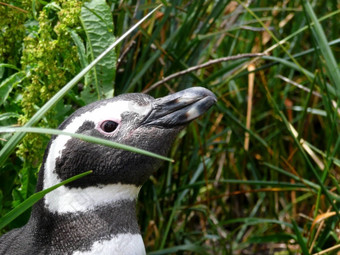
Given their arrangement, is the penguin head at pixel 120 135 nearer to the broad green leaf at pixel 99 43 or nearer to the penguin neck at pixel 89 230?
the penguin neck at pixel 89 230

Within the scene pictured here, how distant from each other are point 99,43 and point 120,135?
1.52 feet

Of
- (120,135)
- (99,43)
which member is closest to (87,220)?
(120,135)

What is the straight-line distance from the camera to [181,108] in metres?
1.48

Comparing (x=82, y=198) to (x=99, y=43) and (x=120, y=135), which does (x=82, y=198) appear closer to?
(x=120, y=135)

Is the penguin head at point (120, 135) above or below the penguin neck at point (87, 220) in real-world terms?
above

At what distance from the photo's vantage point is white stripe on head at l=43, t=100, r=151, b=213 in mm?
1438

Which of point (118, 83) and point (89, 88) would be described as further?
point (118, 83)

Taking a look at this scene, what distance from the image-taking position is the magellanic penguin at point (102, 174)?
4.69 ft

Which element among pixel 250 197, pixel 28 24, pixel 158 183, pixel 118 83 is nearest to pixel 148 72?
pixel 118 83

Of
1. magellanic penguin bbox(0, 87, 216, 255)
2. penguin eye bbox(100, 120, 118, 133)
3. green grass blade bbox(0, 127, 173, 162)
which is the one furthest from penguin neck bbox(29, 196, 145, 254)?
green grass blade bbox(0, 127, 173, 162)

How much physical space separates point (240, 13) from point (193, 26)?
54 centimetres

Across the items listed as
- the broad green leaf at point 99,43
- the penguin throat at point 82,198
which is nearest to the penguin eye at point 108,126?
the penguin throat at point 82,198

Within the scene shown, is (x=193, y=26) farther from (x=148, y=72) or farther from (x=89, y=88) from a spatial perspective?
(x=89, y=88)

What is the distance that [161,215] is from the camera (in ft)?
7.41
